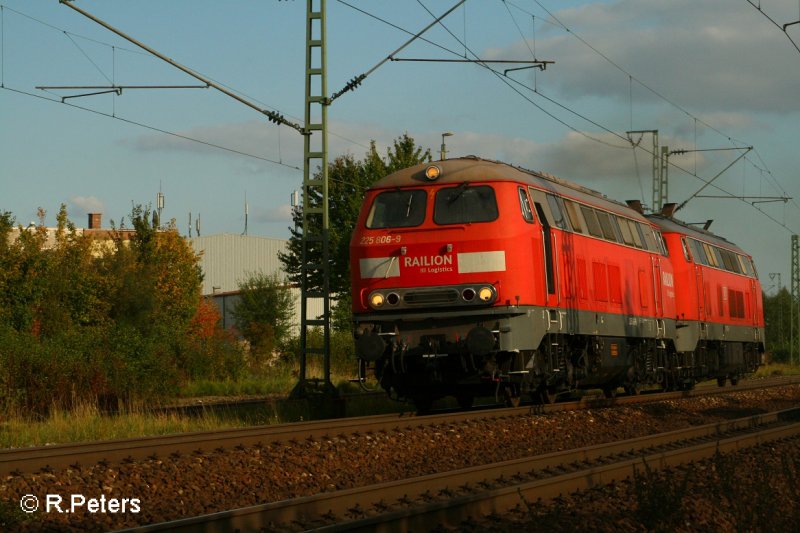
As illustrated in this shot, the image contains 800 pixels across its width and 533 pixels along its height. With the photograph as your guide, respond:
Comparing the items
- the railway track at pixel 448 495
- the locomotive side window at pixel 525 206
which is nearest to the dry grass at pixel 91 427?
the locomotive side window at pixel 525 206

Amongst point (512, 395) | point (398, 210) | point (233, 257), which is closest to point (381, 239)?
point (398, 210)

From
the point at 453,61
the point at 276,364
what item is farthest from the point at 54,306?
the point at 453,61

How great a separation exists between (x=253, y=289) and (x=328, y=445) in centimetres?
5001

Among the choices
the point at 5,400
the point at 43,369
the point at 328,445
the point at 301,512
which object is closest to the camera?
the point at 301,512

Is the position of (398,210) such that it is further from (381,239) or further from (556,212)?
(556,212)

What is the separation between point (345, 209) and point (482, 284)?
35.5 m

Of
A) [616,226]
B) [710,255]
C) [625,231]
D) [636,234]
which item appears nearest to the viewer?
[616,226]

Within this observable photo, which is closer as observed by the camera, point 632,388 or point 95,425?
point 95,425

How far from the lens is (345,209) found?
50.3 m

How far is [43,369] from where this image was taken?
2038 cm

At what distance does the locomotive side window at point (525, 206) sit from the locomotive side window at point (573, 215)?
1910 mm

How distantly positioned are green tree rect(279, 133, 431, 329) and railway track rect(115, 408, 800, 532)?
→ 33509mm

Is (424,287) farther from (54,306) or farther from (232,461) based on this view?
(54,306)

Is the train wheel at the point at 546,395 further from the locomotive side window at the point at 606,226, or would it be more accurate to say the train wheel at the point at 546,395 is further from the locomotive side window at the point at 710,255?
the locomotive side window at the point at 710,255
